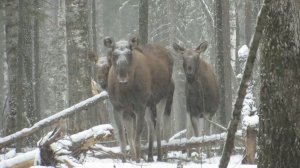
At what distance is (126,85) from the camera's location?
36.0ft

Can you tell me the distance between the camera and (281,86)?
5.00 metres

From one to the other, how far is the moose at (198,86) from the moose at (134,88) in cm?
111

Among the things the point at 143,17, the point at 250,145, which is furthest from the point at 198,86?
the point at 250,145

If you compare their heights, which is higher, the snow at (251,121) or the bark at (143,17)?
the bark at (143,17)

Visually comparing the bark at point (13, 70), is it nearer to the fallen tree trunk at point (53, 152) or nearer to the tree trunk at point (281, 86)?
the fallen tree trunk at point (53, 152)

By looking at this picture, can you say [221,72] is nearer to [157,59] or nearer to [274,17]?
[157,59]

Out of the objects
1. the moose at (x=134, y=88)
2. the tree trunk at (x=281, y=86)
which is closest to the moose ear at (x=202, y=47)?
the moose at (x=134, y=88)

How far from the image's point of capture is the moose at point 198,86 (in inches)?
521

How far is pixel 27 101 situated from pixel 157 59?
592 centimetres

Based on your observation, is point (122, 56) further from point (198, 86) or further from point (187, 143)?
point (198, 86)

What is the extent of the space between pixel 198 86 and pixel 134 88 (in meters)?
3.08

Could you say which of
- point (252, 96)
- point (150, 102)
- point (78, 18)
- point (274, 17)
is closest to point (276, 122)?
point (274, 17)

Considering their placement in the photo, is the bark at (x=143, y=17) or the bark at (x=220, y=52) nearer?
the bark at (x=220, y=52)

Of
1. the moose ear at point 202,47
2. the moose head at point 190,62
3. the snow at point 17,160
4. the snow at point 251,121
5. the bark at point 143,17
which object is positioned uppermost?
the bark at point 143,17
